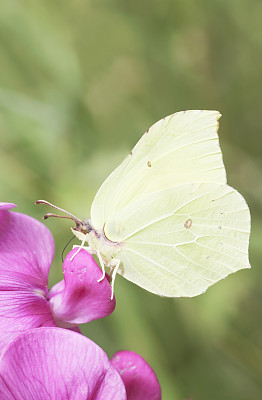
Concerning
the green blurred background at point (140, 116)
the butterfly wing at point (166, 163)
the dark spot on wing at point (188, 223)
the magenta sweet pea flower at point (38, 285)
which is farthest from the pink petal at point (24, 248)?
the green blurred background at point (140, 116)

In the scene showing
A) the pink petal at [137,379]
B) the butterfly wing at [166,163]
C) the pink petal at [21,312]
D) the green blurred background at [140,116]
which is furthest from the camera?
the green blurred background at [140,116]

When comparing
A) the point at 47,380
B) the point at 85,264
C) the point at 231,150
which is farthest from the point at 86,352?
the point at 231,150

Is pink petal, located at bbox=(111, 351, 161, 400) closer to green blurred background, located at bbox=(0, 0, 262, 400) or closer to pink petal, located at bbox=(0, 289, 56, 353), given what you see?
pink petal, located at bbox=(0, 289, 56, 353)

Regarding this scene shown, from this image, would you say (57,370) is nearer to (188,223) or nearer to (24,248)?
(24,248)

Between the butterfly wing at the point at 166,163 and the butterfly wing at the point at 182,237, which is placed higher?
the butterfly wing at the point at 166,163

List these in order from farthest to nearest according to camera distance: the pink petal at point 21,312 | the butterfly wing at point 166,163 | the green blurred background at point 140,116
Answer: the green blurred background at point 140,116 → the butterfly wing at point 166,163 → the pink petal at point 21,312

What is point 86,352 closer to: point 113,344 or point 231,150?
point 113,344

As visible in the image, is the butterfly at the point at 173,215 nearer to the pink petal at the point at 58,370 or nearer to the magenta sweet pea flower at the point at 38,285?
the magenta sweet pea flower at the point at 38,285

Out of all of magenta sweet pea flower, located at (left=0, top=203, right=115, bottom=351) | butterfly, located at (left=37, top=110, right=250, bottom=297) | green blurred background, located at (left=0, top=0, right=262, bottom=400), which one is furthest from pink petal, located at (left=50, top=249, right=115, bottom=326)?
green blurred background, located at (left=0, top=0, right=262, bottom=400)
